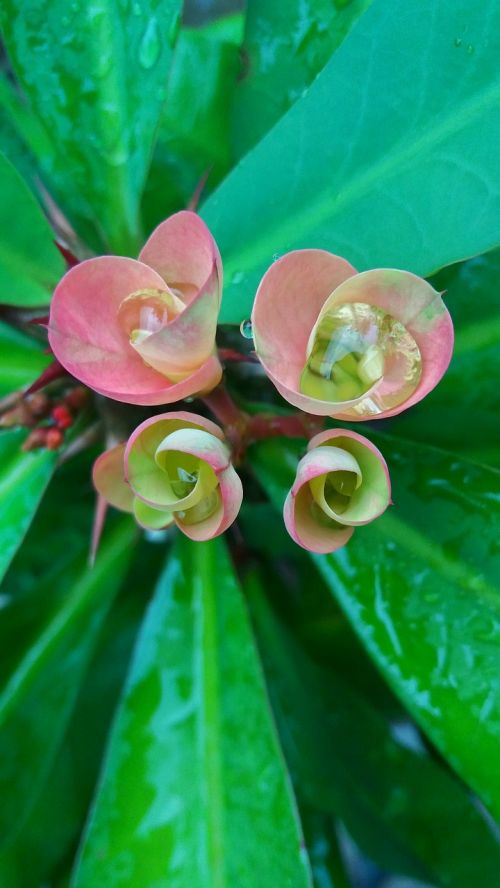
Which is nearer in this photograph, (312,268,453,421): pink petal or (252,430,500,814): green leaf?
(312,268,453,421): pink petal

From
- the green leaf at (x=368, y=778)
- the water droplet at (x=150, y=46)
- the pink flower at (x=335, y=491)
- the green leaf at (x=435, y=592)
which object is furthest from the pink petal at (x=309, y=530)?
the green leaf at (x=368, y=778)

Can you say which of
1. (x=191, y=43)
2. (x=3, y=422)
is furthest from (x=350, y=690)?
(x=191, y=43)

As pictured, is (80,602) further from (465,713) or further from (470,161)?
(470,161)

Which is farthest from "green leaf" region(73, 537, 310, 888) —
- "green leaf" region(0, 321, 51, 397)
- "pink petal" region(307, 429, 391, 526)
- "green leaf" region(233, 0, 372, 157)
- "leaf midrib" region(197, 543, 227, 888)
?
"green leaf" region(233, 0, 372, 157)

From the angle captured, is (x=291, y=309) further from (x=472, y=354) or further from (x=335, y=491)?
(x=472, y=354)

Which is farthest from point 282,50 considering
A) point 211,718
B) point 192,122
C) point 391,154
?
point 211,718

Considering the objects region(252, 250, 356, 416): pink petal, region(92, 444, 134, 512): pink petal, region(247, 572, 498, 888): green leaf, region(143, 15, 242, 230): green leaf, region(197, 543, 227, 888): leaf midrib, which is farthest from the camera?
region(247, 572, 498, 888): green leaf

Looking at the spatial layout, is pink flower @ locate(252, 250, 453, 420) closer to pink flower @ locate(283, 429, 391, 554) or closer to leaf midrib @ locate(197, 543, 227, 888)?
pink flower @ locate(283, 429, 391, 554)

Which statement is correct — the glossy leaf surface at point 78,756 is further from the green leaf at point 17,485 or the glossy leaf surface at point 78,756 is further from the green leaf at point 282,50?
the green leaf at point 282,50
